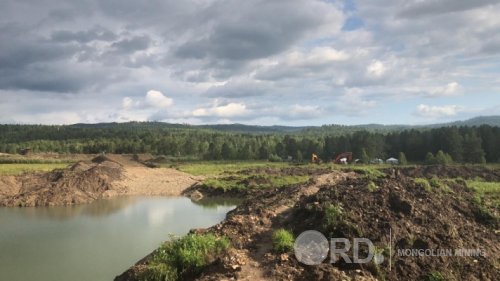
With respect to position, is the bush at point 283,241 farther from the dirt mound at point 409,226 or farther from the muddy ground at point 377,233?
the dirt mound at point 409,226

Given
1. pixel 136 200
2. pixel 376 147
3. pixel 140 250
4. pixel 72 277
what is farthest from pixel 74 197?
pixel 376 147

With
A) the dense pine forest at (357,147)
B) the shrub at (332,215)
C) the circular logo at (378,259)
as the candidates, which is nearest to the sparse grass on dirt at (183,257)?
the shrub at (332,215)

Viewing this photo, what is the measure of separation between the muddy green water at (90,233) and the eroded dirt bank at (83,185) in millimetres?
2253

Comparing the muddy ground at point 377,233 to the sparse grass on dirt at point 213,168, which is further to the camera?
the sparse grass on dirt at point 213,168

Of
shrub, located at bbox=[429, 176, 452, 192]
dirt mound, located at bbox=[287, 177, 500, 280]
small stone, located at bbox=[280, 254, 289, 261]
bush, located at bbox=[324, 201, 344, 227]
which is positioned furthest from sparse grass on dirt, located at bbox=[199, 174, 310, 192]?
small stone, located at bbox=[280, 254, 289, 261]

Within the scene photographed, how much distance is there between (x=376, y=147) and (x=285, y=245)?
8384cm

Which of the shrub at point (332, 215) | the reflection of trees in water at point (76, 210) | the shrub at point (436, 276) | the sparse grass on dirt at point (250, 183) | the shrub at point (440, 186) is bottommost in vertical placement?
the reflection of trees in water at point (76, 210)

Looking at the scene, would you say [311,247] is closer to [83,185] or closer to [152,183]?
[83,185]

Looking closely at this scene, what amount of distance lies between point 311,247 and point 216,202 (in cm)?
2870

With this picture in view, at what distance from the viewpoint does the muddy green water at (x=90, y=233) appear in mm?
20000

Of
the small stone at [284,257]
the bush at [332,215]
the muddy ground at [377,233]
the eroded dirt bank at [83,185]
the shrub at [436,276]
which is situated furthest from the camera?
the eroded dirt bank at [83,185]

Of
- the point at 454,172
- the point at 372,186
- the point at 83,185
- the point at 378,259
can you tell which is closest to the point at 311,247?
the point at 378,259

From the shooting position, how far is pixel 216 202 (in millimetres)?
44312

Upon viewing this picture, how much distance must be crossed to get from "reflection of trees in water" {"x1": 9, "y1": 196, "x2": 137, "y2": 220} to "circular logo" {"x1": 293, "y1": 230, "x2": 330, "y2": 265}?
24646 millimetres
